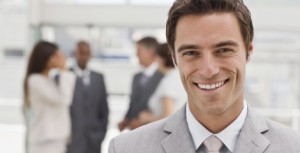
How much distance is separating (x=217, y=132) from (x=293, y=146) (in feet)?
0.57

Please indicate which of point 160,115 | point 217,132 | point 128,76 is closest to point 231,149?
point 217,132

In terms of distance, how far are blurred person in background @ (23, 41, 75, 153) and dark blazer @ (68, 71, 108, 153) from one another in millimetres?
126

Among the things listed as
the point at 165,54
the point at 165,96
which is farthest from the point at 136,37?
the point at 165,96

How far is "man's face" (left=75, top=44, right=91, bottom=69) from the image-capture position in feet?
14.1

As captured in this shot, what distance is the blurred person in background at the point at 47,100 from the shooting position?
13.0ft

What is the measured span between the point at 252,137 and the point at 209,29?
0.28 meters

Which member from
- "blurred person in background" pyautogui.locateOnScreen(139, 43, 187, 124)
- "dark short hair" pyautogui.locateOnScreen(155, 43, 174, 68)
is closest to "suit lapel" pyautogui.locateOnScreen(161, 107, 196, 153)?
"blurred person in background" pyautogui.locateOnScreen(139, 43, 187, 124)

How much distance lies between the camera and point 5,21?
538cm

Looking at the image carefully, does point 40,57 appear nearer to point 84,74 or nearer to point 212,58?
point 84,74

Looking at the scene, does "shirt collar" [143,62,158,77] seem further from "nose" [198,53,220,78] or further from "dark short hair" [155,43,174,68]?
"nose" [198,53,220,78]

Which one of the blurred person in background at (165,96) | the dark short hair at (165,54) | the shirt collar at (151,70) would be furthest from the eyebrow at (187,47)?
the shirt collar at (151,70)

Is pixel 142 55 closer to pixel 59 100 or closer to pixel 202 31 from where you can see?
pixel 59 100

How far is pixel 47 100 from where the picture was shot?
3.98 m

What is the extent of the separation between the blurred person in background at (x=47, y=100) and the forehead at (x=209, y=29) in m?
2.85
